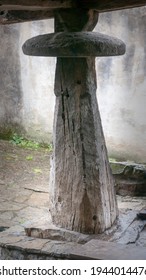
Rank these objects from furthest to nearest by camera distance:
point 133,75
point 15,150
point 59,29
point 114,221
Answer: point 15,150 < point 133,75 < point 114,221 < point 59,29

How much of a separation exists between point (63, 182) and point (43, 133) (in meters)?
3.74

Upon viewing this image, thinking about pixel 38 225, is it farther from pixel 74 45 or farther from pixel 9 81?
pixel 9 81

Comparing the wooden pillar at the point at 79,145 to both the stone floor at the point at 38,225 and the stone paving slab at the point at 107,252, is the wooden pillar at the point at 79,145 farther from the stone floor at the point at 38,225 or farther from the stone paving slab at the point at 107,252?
the stone paving slab at the point at 107,252

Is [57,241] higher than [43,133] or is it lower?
lower

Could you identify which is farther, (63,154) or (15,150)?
(15,150)

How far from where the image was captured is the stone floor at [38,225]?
12.9ft

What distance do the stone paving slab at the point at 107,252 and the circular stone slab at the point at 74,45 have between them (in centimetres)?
172

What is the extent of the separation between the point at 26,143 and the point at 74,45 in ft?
14.9

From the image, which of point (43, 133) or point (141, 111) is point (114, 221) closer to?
point (141, 111)

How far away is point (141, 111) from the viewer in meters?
7.11

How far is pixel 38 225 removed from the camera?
180 inches

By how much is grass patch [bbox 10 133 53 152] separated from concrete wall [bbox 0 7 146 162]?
13 centimetres
